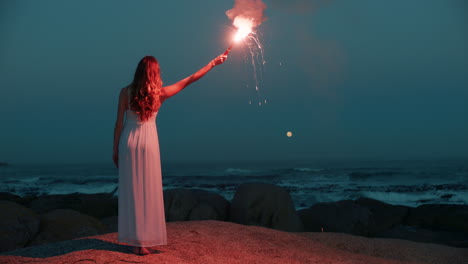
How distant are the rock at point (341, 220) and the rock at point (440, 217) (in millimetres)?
3190

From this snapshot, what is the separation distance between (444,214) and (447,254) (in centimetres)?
809

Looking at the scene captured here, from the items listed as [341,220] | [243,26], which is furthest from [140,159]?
[341,220]

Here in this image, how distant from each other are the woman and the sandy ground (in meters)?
Result: 0.33

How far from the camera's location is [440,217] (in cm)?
1342

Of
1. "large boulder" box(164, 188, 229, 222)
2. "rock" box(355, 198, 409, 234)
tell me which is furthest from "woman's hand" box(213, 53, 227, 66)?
"rock" box(355, 198, 409, 234)

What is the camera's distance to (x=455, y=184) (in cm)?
2714

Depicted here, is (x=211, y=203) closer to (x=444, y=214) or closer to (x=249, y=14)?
(x=249, y=14)

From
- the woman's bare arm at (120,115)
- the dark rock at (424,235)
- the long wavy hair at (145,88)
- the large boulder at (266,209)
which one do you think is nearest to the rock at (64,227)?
the large boulder at (266,209)

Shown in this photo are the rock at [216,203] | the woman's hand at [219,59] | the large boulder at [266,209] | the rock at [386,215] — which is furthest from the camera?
the rock at [386,215]

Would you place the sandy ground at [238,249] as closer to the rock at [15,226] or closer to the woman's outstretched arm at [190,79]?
the woman's outstretched arm at [190,79]

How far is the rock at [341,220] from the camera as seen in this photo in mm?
11070

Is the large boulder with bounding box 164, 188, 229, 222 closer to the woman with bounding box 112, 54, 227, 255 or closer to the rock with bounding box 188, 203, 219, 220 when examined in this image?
the rock with bounding box 188, 203, 219, 220

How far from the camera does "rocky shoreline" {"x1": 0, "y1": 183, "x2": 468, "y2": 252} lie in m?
7.79

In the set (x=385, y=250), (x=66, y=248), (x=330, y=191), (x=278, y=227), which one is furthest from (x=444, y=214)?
(x=66, y=248)
